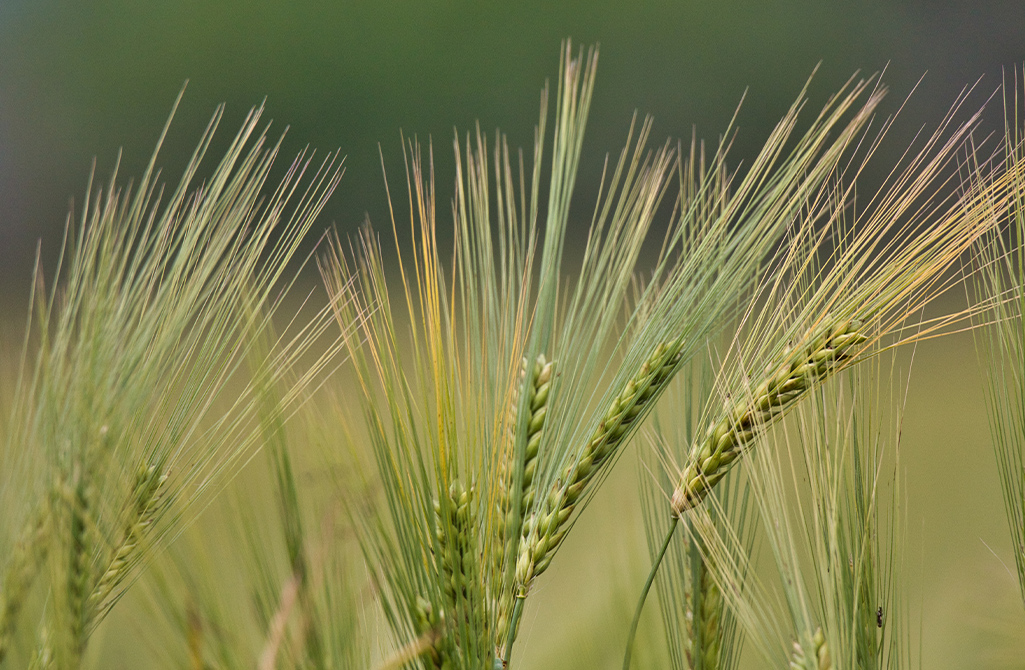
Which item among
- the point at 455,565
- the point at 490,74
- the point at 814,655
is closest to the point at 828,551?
the point at 814,655

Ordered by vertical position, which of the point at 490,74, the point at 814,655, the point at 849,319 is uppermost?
the point at 490,74

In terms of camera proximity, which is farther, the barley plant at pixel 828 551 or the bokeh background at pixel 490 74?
the bokeh background at pixel 490 74

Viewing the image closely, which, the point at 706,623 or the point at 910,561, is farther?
the point at 910,561

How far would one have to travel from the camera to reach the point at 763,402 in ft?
0.92

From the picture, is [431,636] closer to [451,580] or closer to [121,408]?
[451,580]

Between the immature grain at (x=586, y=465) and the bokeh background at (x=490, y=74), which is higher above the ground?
the bokeh background at (x=490, y=74)

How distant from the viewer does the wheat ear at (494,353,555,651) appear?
278 millimetres

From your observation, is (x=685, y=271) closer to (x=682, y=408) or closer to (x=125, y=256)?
(x=682, y=408)

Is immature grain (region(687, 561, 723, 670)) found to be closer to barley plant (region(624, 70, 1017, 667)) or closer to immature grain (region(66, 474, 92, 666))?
barley plant (region(624, 70, 1017, 667))

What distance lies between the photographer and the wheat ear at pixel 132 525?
267mm

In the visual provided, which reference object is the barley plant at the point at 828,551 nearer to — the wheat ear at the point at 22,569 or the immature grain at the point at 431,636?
the immature grain at the point at 431,636

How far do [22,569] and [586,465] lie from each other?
0.66 ft

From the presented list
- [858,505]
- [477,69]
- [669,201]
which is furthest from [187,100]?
[858,505]

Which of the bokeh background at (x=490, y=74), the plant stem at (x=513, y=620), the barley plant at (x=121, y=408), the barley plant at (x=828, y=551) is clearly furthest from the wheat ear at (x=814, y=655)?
the bokeh background at (x=490, y=74)
